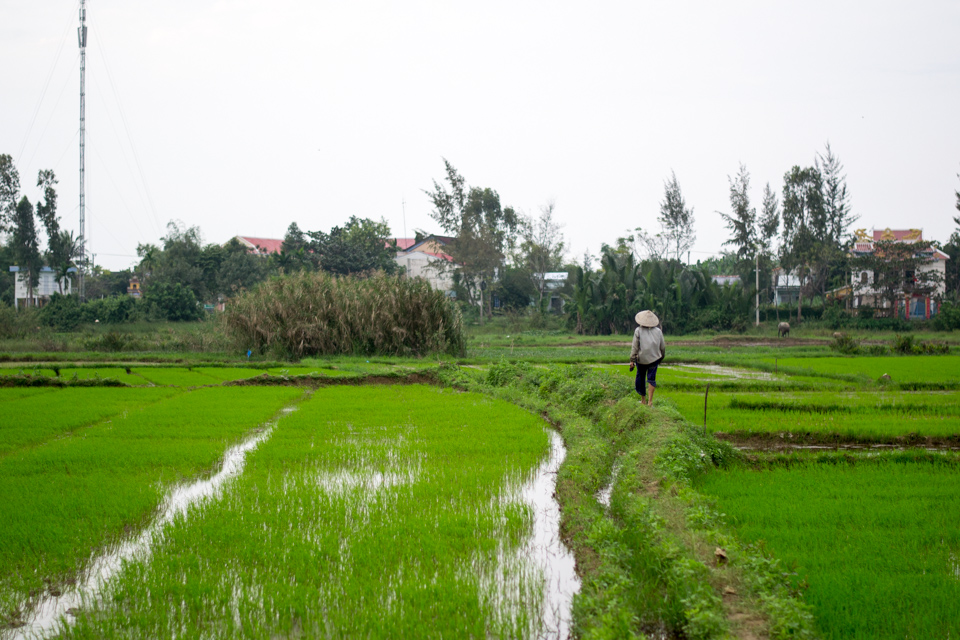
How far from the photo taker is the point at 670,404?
291 inches

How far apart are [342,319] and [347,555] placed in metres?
13.8

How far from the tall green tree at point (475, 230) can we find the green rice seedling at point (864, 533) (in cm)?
2798

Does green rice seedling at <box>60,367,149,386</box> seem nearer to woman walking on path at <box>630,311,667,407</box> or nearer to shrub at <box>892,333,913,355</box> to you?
woman walking on path at <box>630,311,667,407</box>

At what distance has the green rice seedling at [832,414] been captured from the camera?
686 cm

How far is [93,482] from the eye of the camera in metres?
5.11

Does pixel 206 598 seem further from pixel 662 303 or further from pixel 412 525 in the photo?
pixel 662 303

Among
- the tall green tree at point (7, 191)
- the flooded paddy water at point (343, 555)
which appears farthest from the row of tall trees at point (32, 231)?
the flooded paddy water at point (343, 555)

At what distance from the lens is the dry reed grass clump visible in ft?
55.4

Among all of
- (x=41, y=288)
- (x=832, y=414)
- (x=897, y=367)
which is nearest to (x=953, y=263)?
(x=897, y=367)

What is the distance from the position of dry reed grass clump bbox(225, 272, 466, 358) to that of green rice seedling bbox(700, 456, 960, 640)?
12.4m

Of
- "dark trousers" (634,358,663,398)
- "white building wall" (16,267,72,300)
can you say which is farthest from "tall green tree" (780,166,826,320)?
"white building wall" (16,267,72,300)

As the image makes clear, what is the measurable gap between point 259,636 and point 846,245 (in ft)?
115

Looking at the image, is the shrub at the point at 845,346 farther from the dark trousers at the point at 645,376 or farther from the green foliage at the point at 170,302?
the green foliage at the point at 170,302

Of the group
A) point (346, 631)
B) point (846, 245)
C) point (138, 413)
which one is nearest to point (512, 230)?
point (846, 245)
